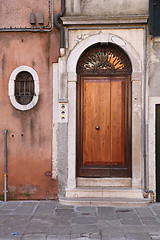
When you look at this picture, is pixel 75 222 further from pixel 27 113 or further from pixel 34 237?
pixel 27 113

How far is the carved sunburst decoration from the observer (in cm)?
652

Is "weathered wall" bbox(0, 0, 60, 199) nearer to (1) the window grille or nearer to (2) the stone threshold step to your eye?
(1) the window grille

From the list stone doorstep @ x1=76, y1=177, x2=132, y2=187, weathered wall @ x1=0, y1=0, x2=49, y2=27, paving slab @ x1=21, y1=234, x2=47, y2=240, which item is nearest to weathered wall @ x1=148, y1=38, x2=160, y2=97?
stone doorstep @ x1=76, y1=177, x2=132, y2=187

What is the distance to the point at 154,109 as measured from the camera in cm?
624

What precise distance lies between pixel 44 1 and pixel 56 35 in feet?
2.93

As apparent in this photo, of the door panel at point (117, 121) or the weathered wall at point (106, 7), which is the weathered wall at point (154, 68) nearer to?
the door panel at point (117, 121)

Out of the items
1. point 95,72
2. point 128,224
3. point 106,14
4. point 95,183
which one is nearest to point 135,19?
point 106,14

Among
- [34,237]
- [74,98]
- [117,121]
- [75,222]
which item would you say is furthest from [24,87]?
[34,237]

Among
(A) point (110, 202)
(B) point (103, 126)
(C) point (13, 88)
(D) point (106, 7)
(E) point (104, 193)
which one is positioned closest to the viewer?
(A) point (110, 202)

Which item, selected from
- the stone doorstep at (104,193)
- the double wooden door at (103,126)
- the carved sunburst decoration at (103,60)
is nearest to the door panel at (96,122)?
the double wooden door at (103,126)

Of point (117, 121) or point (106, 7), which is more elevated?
point (106, 7)

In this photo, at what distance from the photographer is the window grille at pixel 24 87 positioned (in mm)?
6500

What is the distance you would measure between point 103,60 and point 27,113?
234 cm

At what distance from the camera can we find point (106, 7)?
630 centimetres
